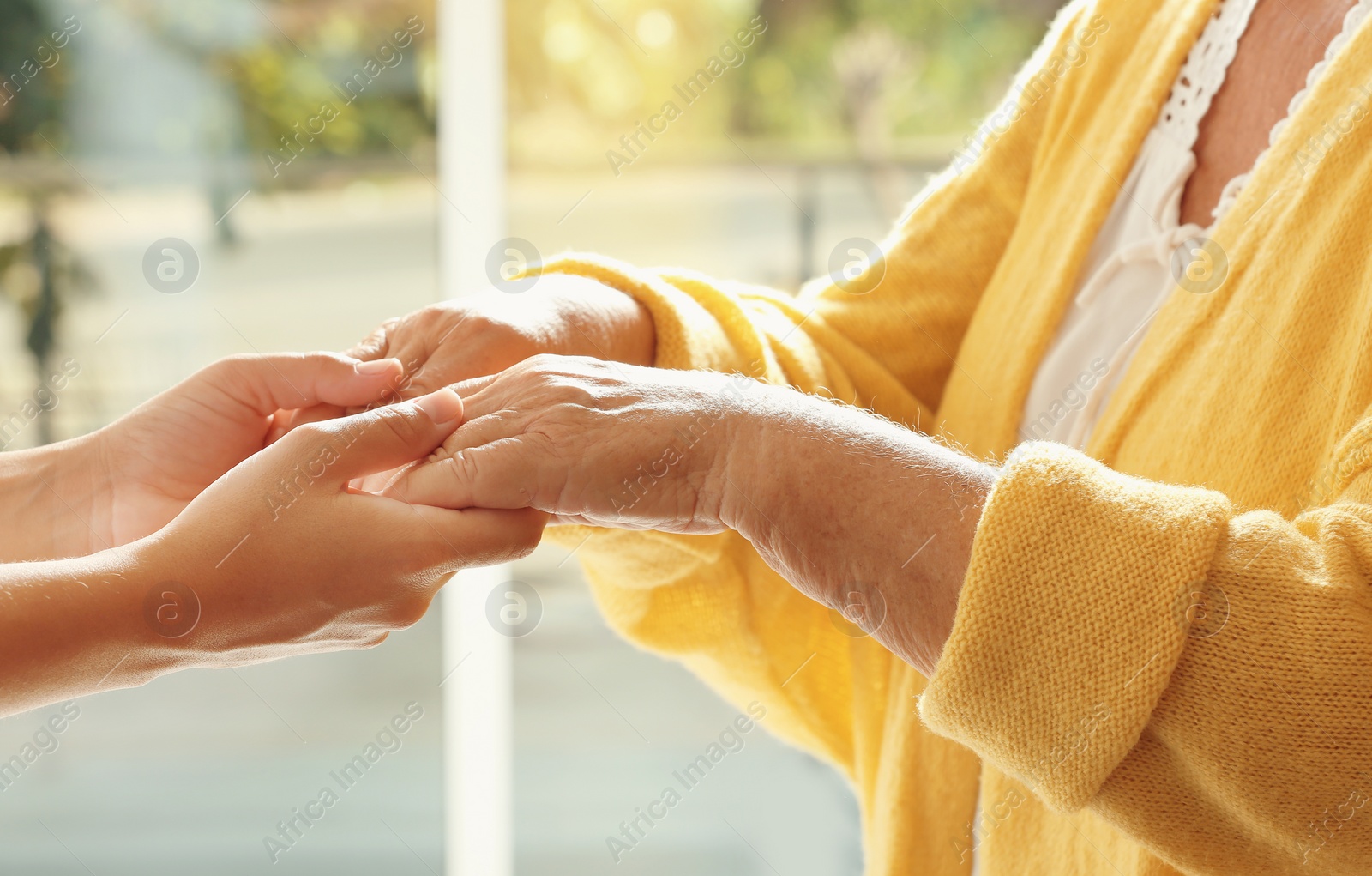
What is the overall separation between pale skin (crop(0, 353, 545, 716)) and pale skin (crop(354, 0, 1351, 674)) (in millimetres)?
34

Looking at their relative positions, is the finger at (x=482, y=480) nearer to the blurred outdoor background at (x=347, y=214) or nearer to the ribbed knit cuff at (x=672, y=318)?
the ribbed knit cuff at (x=672, y=318)

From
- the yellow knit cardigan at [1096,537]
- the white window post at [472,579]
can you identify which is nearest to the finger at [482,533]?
the yellow knit cardigan at [1096,537]

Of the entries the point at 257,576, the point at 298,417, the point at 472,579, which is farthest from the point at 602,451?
the point at 472,579

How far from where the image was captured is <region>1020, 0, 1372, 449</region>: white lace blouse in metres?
0.67

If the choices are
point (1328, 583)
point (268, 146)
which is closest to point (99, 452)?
point (1328, 583)

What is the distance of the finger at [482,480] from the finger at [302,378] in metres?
0.14

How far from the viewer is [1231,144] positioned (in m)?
0.67

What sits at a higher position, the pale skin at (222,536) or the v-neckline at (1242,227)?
the v-neckline at (1242,227)

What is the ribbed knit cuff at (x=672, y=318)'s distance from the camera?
0.72 metres

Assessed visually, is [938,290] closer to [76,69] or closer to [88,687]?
[88,687]

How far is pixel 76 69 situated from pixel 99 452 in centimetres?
121

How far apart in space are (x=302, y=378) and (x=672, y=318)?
0.27 metres

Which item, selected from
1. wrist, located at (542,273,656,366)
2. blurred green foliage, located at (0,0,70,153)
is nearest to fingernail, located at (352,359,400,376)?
wrist, located at (542,273,656,366)

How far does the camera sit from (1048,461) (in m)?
0.47
